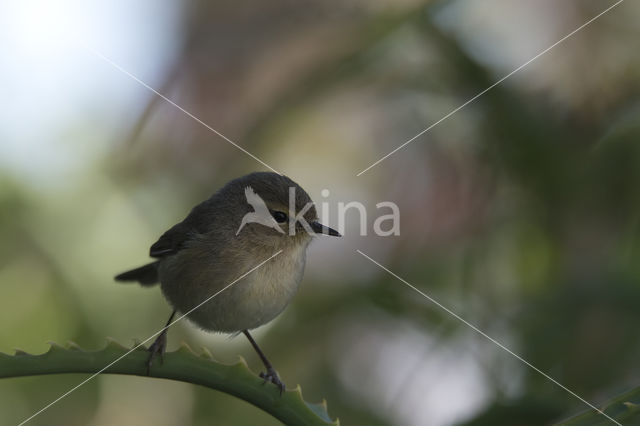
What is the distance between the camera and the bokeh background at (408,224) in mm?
2469

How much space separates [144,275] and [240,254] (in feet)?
1.86

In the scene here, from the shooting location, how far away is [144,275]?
252 centimetres

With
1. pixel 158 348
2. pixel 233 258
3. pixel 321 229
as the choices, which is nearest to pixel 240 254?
pixel 233 258

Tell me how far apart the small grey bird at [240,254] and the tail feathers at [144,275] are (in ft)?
0.39

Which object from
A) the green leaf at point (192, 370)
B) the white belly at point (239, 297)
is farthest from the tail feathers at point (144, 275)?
the green leaf at point (192, 370)

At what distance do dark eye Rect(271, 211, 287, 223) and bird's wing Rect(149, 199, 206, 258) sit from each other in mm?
243

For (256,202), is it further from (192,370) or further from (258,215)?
(192,370)

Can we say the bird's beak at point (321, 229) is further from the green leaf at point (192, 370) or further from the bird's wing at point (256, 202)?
the green leaf at point (192, 370)

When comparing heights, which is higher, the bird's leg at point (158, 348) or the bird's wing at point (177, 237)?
the bird's wing at point (177, 237)

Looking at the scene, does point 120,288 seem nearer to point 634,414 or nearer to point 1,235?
point 1,235

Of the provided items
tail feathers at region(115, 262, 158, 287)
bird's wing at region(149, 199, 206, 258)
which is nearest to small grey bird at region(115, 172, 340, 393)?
bird's wing at region(149, 199, 206, 258)

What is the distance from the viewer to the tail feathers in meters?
2.48

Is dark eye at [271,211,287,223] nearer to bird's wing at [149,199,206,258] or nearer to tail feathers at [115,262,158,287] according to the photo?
bird's wing at [149,199,206,258]

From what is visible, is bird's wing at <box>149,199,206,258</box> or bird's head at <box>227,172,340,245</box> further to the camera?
bird's wing at <box>149,199,206,258</box>
